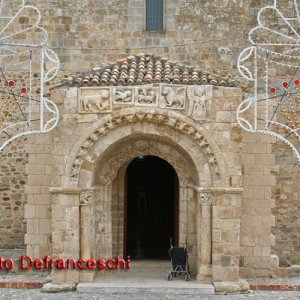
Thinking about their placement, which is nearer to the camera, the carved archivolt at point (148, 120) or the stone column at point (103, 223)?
the carved archivolt at point (148, 120)

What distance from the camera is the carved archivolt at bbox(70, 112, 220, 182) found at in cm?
1150

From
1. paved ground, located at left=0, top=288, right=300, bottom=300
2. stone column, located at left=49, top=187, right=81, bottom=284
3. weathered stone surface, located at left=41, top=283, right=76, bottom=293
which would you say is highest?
stone column, located at left=49, top=187, right=81, bottom=284

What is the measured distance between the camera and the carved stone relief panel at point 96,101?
11484 millimetres

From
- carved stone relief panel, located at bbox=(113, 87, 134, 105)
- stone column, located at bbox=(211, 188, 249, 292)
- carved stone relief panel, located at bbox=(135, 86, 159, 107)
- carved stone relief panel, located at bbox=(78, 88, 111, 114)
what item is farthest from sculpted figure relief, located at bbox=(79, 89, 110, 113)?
stone column, located at bbox=(211, 188, 249, 292)

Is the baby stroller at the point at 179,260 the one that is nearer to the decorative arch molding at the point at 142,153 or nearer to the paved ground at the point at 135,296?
the paved ground at the point at 135,296

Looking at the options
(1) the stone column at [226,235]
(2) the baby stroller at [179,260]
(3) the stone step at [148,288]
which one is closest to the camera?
(3) the stone step at [148,288]

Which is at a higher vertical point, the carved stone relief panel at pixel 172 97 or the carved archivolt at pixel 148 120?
the carved stone relief panel at pixel 172 97

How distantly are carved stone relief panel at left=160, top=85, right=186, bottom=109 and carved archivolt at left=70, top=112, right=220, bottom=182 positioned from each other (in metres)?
0.24

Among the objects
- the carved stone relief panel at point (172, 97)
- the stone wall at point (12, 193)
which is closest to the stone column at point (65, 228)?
the carved stone relief panel at point (172, 97)

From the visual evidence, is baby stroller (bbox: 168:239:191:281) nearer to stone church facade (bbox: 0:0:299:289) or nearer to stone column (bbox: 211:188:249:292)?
stone church facade (bbox: 0:0:299:289)

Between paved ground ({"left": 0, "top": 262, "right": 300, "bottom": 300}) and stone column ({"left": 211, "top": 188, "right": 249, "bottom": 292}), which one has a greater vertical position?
stone column ({"left": 211, "top": 188, "right": 249, "bottom": 292})

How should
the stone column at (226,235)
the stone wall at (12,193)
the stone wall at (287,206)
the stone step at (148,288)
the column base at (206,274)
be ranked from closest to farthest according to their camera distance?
the stone step at (148,288), the stone column at (226,235), the column base at (206,274), the stone wall at (12,193), the stone wall at (287,206)

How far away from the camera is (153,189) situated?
54.2 ft

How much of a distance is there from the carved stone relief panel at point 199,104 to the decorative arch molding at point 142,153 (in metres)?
→ 1.15
